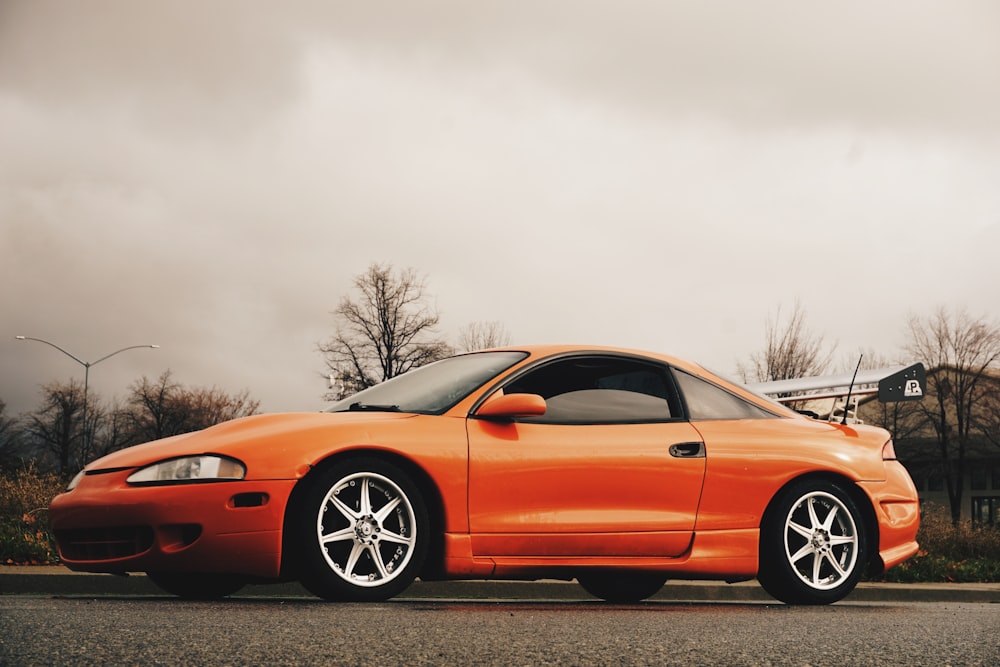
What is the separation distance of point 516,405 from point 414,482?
684 millimetres

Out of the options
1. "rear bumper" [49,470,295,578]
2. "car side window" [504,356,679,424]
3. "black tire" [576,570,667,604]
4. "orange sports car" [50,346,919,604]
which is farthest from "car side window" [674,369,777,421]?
"rear bumper" [49,470,295,578]

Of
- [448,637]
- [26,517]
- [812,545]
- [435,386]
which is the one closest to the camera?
[448,637]

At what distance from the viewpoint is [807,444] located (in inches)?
274

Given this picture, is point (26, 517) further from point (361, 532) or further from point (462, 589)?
point (361, 532)

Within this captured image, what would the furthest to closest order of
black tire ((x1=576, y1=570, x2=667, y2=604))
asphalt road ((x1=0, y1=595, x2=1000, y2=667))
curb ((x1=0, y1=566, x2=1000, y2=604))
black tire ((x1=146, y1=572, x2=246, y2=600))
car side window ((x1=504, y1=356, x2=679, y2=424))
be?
curb ((x1=0, y1=566, x2=1000, y2=604)), black tire ((x1=576, y1=570, x2=667, y2=604)), black tire ((x1=146, y1=572, x2=246, y2=600)), car side window ((x1=504, y1=356, x2=679, y2=424)), asphalt road ((x1=0, y1=595, x2=1000, y2=667))

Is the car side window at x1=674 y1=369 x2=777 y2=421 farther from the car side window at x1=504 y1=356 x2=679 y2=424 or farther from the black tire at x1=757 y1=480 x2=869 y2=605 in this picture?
the black tire at x1=757 y1=480 x2=869 y2=605

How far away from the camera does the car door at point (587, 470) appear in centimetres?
605

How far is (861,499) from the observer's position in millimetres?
7074

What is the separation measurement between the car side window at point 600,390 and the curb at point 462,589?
370 centimetres

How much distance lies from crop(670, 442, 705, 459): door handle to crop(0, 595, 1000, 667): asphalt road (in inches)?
47.1

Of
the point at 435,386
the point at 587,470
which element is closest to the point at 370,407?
the point at 435,386

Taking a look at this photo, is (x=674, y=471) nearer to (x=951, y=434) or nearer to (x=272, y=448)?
(x=272, y=448)

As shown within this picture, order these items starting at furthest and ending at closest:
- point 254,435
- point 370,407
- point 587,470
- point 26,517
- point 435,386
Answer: point 26,517, point 435,386, point 370,407, point 587,470, point 254,435

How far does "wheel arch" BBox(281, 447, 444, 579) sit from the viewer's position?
5688 millimetres
